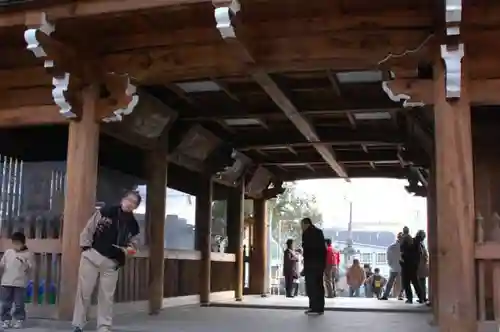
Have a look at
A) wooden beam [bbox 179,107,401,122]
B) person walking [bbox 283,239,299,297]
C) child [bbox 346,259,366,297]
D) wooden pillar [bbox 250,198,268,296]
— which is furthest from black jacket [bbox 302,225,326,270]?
child [bbox 346,259,366,297]

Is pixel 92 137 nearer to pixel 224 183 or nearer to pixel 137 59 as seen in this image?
pixel 137 59

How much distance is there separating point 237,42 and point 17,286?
330 centimetres

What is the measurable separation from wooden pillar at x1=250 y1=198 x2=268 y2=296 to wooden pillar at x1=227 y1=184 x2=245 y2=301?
2036 mm

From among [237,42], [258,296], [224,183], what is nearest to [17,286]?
[237,42]

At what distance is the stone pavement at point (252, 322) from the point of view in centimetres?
673

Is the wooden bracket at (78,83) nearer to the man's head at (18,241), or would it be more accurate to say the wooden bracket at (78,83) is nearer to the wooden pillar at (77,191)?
the wooden pillar at (77,191)

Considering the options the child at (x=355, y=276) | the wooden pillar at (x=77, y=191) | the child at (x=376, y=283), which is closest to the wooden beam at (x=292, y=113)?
the wooden pillar at (x=77, y=191)

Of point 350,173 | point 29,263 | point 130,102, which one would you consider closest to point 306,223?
point 130,102

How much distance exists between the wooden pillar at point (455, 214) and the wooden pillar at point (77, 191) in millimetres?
3557

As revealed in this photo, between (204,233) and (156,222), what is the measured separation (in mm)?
2315

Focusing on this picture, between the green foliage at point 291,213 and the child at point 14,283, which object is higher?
the green foliage at point 291,213

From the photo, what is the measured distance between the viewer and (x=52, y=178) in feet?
28.9

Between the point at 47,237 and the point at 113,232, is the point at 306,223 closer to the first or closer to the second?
the point at 47,237

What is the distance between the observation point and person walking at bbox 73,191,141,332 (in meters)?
5.63
